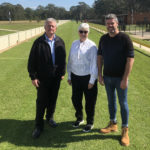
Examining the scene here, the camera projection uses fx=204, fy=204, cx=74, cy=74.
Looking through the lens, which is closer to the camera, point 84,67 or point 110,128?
point 84,67

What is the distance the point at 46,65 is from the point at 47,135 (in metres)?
1.29

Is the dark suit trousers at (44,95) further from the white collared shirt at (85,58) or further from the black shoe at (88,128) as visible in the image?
the black shoe at (88,128)

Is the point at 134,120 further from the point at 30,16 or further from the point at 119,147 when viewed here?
the point at 30,16

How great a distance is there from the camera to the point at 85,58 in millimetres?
3342

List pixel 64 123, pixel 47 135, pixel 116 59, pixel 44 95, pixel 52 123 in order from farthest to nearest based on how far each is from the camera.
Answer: pixel 64 123
pixel 52 123
pixel 47 135
pixel 44 95
pixel 116 59

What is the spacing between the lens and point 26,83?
6855 millimetres

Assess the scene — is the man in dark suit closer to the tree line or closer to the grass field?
the grass field

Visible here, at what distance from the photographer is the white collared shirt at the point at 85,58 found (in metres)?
3.33

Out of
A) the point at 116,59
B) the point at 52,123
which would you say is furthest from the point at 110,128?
the point at 116,59

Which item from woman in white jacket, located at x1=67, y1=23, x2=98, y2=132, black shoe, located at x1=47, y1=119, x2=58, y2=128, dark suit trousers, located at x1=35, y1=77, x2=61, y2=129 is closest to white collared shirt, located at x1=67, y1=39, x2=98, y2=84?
woman in white jacket, located at x1=67, y1=23, x2=98, y2=132

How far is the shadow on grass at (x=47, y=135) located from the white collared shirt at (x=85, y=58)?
103cm

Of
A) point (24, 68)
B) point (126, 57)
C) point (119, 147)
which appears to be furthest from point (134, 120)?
point (24, 68)

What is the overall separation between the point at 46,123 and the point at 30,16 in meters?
130

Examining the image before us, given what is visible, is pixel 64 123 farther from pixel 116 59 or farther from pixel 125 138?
pixel 116 59
